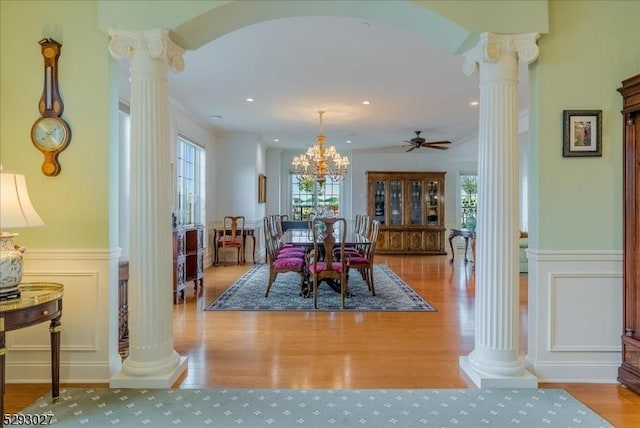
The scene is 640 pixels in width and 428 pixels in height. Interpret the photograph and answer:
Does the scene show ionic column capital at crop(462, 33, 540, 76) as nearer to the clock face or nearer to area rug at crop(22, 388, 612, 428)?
area rug at crop(22, 388, 612, 428)

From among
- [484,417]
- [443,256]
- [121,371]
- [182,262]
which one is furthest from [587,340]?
[443,256]

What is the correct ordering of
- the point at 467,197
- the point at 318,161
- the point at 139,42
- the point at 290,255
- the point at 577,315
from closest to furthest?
the point at 139,42, the point at 577,315, the point at 290,255, the point at 318,161, the point at 467,197

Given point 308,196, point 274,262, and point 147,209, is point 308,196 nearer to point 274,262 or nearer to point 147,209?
point 274,262

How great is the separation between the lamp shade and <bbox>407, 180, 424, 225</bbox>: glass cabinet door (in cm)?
861

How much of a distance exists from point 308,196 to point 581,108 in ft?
28.0

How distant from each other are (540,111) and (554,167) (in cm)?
39

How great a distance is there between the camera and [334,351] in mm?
3283

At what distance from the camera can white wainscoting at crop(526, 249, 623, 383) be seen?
8.87ft

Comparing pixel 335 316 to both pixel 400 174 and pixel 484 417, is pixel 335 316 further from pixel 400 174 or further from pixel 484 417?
pixel 400 174

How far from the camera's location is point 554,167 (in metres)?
2.71

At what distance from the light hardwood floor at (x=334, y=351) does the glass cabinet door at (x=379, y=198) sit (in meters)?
5.03

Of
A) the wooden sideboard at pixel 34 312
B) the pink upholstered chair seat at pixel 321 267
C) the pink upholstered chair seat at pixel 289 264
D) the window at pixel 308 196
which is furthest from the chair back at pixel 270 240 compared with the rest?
the window at pixel 308 196

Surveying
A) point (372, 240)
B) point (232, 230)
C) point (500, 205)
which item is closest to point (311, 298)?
point (372, 240)

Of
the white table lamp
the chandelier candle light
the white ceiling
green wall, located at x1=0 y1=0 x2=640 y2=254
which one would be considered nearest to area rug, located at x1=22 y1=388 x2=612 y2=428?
the white table lamp
